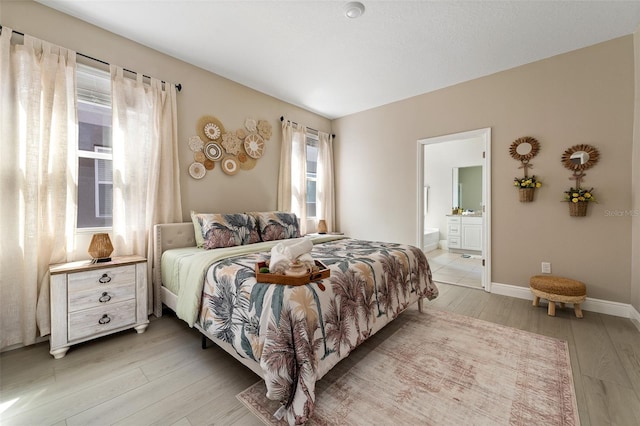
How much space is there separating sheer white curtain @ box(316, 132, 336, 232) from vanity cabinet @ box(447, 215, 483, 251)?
3.31m

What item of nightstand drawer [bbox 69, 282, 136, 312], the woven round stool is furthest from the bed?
the woven round stool

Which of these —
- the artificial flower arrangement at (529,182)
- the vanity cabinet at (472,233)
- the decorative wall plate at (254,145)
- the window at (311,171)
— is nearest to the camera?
the artificial flower arrangement at (529,182)

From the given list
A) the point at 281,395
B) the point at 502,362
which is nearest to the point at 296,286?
the point at 281,395

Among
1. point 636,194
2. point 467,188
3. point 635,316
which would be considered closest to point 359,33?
point 636,194

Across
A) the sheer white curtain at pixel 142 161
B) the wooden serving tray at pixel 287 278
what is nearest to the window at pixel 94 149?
the sheer white curtain at pixel 142 161

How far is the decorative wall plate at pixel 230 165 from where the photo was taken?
336cm

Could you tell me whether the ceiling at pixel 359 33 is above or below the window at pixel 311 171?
above

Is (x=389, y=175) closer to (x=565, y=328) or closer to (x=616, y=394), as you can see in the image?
(x=565, y=328)

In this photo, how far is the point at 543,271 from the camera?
302 centimetres

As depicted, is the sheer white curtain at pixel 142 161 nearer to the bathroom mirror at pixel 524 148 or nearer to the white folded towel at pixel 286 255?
the white folded towel at pixel 286 255

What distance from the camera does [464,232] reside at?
237 inches

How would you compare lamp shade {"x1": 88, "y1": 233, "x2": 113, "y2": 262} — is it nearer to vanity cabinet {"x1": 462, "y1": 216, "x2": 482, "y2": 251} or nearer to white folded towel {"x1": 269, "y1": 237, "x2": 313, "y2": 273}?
white folded towel {"x1": 269, "y1": 237, "x2": 313, "y2": 273}

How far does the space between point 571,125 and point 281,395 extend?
3894 millimetres

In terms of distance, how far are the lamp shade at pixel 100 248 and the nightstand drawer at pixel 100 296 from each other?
26 centimetres
